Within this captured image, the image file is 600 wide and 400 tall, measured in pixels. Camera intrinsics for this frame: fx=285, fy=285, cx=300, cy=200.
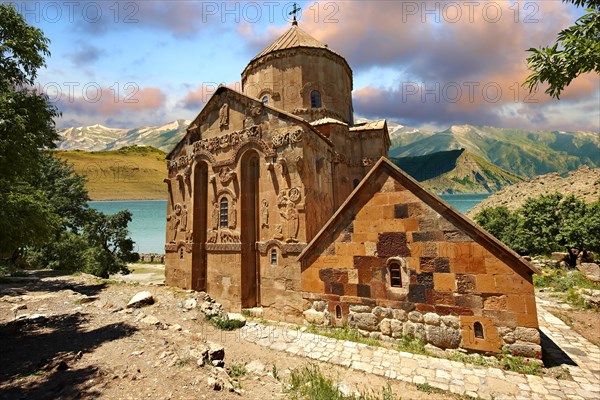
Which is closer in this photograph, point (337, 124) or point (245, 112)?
point (245, 112)

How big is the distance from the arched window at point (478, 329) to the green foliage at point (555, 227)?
16.0 metres

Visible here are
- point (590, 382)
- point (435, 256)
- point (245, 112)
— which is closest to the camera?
point (590, 382)

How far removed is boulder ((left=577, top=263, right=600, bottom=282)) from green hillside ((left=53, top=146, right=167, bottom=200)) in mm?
81602

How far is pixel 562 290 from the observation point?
1252 cm

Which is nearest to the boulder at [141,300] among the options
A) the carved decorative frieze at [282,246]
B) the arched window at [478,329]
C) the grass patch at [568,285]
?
the carved decorative frieze at [282,246]

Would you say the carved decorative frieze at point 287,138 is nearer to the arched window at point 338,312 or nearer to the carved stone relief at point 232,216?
the carved stone relief at point 232,216

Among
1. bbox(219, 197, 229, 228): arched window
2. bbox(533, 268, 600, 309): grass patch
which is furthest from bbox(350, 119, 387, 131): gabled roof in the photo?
bbox(533, 268, 600, 309): grass patch

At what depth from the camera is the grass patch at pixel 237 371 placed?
6025mm

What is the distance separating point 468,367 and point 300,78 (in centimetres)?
1464

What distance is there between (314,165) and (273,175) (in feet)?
5.78

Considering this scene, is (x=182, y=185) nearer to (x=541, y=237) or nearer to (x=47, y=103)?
(x=47, y=103)

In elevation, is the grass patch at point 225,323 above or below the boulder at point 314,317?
below

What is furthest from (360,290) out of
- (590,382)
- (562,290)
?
(562,290)

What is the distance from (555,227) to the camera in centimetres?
1862
